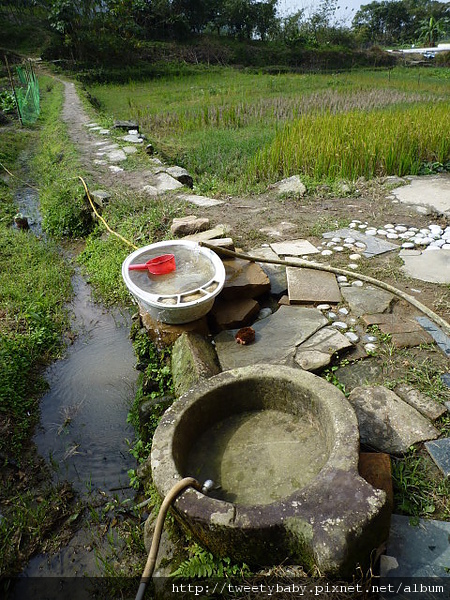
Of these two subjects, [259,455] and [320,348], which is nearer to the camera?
[259,455]

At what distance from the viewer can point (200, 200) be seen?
5.18 meters

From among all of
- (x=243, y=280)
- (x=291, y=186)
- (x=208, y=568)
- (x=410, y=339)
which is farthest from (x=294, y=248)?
(x=208, y=568)

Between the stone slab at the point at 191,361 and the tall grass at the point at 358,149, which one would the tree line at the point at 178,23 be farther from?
the stone slab at the point at 191,361

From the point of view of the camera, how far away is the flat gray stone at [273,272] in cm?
341

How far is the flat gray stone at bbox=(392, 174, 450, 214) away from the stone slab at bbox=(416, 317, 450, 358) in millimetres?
2135

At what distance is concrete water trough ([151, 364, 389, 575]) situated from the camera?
1.46m

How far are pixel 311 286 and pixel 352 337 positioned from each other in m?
0.65

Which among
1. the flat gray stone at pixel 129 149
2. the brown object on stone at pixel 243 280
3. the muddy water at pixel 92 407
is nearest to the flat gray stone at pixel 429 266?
the brown object on stone at pixel 243 280

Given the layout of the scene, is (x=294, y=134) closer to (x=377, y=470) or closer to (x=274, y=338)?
(x=274, y=338)

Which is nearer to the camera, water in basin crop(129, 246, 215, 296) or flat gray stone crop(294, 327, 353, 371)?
flat gray stone crop(294, 327, 353, 371)

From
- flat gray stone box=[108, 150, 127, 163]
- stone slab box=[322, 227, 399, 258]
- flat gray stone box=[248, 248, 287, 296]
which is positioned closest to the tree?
flat gray stone box=[108, 150, 127, 163]

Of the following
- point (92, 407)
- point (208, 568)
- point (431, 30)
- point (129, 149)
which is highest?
point (431, 30)

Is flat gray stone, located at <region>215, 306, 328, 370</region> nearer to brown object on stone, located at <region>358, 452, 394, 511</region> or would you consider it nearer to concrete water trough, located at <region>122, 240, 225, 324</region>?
concrete water trough, located at <region>122, 240, 225, 324</region>

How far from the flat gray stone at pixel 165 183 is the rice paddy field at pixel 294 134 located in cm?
37
